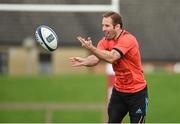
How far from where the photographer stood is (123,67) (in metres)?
7.55

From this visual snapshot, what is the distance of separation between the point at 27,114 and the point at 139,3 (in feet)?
13.4

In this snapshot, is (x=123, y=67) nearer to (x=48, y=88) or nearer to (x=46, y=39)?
(x=46, y=39)

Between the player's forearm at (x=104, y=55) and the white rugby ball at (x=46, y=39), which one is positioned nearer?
the player's forearm at (x=104, y=55)

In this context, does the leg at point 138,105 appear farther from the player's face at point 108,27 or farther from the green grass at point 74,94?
the green grass at point 74,94

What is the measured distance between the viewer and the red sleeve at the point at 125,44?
289 inches

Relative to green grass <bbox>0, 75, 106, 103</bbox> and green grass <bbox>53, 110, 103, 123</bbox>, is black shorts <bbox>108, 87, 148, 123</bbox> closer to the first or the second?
green grass <bbox>53, 110, 103, 123</bbox>

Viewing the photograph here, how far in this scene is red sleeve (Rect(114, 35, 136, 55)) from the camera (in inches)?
289

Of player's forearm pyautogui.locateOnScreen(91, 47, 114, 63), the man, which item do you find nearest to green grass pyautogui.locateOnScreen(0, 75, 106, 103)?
the man

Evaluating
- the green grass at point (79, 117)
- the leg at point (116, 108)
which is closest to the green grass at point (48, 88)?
the green grass at point (79, 117)

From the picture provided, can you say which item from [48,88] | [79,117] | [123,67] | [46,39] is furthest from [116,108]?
[48,88]

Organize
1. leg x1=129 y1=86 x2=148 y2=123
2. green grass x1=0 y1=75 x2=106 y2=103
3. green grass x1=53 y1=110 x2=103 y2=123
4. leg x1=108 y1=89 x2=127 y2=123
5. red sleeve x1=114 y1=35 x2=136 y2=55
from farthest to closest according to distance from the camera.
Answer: green grass x1=0 y1=75 x2=106 y2=103 < green grass x1=53 y1=110 x2=103 y2=123 < leg x1=108 y1=89 x2=127 y2=123 < leg x1=129 y1=86 x2=148 y2=123 < red sleeve x1=114 y1=35 x2=136 y2=55

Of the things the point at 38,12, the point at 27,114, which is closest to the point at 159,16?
the point at 38,12

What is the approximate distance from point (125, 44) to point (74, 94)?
25.8ft

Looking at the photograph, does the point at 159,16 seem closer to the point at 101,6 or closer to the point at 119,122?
the point at 101,6
